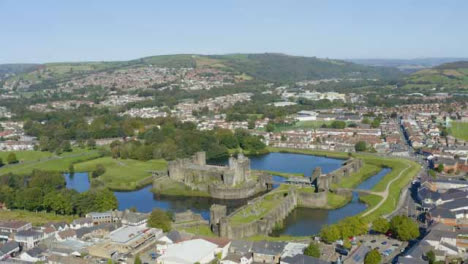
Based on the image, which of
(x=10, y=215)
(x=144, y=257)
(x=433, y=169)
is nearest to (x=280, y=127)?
(x=433, y=169)

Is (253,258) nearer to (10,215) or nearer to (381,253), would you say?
(381,253)

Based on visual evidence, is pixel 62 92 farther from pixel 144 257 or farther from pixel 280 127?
pixel 144 257

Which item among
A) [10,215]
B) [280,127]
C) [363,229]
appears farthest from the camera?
[280,127]

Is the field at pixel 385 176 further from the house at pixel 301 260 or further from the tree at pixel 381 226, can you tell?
the house at pixel 301 260

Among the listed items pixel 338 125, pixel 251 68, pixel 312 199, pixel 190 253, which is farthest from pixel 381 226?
pixel 251 68

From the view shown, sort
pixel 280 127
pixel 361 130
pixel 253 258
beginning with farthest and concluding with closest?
pixel 280 127 < pixel 361 130 < pixel 253 258

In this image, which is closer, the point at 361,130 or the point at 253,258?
the point at 253,258

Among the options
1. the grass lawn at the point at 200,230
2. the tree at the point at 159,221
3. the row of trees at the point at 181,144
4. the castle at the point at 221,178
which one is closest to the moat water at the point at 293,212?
the castle at the point at 221,178

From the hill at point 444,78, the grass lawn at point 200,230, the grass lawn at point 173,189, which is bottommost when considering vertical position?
the grass lawn at point 173,189
